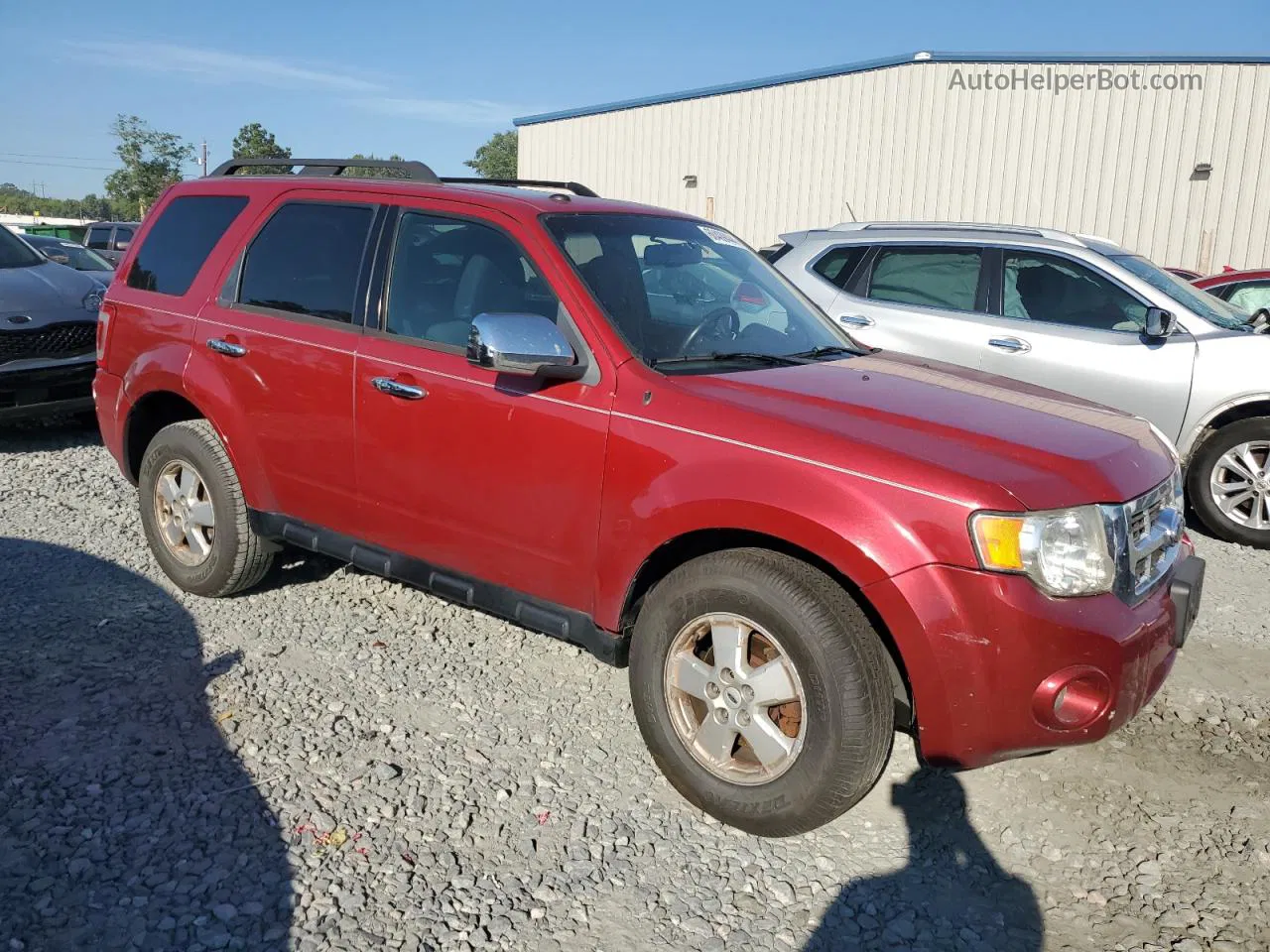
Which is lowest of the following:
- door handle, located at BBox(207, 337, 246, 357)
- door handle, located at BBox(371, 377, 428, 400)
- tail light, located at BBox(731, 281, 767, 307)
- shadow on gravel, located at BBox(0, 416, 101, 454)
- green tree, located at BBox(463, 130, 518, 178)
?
shadow on gravel, located at BBox(0, 416, 101, 454)

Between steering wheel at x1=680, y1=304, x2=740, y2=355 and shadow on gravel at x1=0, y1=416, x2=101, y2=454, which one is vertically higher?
steering wheel at x1=680, y1=304, x2=740, y2=355

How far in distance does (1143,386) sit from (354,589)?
15.9 ft

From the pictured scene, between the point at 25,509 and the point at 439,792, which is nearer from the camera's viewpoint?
the point at 439,792

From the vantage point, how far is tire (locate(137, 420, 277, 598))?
4496 millimetres

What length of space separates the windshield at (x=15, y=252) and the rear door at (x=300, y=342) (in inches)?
190

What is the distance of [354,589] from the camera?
16.3 feet

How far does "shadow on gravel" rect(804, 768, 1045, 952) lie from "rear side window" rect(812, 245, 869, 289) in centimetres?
484

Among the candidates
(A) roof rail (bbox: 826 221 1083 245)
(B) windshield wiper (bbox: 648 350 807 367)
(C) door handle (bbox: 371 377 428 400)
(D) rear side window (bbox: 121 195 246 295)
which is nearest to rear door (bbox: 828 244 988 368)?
(A) roof rail (bbox: 826 221 1083 245)

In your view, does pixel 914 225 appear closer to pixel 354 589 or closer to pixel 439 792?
pixel 354 589

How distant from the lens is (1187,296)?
6.75m

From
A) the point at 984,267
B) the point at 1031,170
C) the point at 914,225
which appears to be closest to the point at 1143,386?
the point at 984,267

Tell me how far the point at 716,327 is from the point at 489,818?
6.08 feet

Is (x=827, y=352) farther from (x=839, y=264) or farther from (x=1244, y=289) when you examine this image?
(x=1244, y=289)

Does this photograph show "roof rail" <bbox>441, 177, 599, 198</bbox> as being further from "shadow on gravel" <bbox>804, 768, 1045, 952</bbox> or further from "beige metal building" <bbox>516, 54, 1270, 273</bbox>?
"beige metal building" <bbox>516, 54, 1270, 273</bbox>
